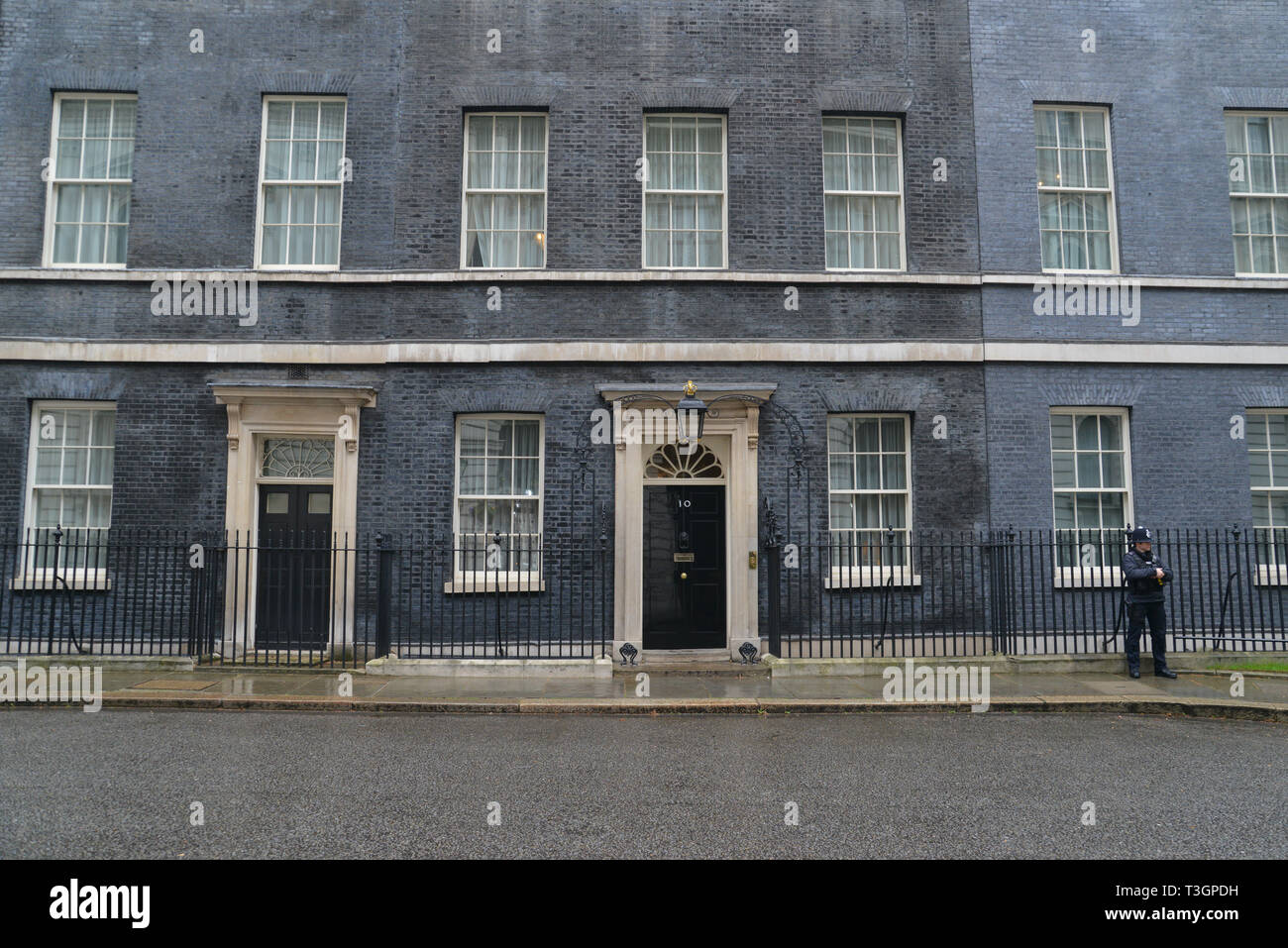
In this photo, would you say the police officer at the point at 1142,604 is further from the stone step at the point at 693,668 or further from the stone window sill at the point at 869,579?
the stone step at the point at 693,668

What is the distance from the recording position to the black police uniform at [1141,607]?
34.3 feet

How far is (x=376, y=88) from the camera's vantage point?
1269 centimetres

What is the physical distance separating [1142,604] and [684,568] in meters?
5.97

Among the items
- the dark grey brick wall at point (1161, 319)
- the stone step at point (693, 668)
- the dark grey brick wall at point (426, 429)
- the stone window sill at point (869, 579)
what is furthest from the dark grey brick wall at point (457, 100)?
the stone step at point (693, 668)

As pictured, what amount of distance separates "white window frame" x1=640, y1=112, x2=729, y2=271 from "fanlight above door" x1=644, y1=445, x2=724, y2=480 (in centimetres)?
273

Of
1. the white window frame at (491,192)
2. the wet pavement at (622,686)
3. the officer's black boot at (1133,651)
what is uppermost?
the white window frame at (491,192)

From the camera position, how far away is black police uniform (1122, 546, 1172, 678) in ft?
34.3

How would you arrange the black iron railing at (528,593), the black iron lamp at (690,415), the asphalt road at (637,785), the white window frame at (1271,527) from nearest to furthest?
1. the asphalt road at (637,785)
2. the black iron lamp at (690,415)
3. the black iron railing at (528,593)
4. the white window frame at (1271,527)

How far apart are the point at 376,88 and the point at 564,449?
6.28 m

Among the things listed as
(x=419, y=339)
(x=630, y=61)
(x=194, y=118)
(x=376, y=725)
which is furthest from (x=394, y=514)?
(x=630, y=61)

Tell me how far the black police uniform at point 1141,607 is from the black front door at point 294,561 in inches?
428

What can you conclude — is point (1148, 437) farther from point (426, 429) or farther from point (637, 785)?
point (426, 429)
